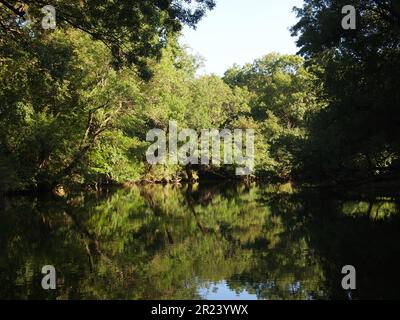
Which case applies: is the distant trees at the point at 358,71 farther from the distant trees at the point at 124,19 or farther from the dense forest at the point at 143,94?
the distant trees at the point at 124,19

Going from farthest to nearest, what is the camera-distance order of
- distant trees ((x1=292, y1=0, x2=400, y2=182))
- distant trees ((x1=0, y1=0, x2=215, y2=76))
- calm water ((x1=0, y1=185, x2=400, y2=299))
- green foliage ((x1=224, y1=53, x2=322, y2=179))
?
green foliage ((x1=224, y1=53, x2=322, y2=179)) < distant trees ((x1=292, y1=0, x2=400, y2=182)) < distant trees ((x1=0, y1=0, x2=215, y2=76)) < calm water ((x1=0, y1=185, x2=400, y2=299))

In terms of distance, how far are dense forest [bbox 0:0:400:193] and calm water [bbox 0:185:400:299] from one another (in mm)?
3140

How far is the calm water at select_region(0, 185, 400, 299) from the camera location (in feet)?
23.4

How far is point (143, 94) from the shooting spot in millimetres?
30031

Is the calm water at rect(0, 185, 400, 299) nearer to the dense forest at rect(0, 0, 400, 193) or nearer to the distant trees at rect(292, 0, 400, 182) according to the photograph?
the distant trees at rect(292, 0, 400, 182)

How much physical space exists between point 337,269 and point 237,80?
63138mm

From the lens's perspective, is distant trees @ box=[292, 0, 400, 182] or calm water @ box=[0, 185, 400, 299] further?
distant trees @ box=[292, 0, 400, 182]

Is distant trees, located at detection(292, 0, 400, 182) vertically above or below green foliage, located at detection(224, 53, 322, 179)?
below

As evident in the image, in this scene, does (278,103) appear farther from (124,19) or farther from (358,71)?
(124,19)

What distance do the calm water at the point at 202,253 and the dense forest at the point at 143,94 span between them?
3.14m

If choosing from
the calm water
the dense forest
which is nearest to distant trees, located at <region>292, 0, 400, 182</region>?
the dense forest

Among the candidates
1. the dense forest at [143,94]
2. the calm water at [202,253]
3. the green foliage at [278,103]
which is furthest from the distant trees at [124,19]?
the green foliage at [278,103]

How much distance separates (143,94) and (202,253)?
21174 millimetres
